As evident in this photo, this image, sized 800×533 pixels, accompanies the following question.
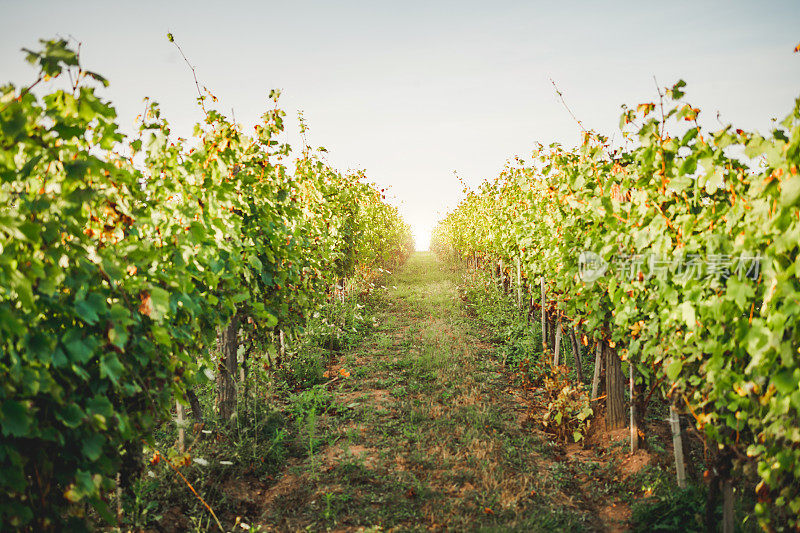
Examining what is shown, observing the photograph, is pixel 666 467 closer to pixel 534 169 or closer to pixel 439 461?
pixel 439 461

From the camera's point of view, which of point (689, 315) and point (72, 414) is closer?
point (72, 414)

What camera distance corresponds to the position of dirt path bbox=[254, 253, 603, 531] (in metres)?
2.96

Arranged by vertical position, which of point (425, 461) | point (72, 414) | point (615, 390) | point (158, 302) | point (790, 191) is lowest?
point (425, 461)

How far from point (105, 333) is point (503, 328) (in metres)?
6.83

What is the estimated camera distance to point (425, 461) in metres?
3.62

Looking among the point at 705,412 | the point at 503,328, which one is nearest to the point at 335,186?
the point at 503,328

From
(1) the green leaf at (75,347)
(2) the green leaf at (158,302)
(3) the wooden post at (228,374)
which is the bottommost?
(3) the wooden post at (228,374)

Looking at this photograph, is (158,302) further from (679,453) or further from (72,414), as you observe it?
(679,453)

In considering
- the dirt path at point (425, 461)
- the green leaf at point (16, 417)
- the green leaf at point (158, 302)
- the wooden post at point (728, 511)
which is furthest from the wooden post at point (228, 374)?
the wooden post at point (728, 511)

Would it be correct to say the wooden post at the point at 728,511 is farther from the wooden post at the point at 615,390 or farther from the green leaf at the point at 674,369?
the wooden post at the point at 615,390

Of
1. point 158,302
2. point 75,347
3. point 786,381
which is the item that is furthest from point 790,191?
point 75,347

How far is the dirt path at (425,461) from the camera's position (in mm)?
2955

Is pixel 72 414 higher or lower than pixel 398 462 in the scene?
→ higher

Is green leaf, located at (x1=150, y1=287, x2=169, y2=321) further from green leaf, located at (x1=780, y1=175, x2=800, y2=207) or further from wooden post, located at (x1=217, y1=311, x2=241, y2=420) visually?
green leaf, located at (x1=780, y1=175, x2=800, y2=207)
